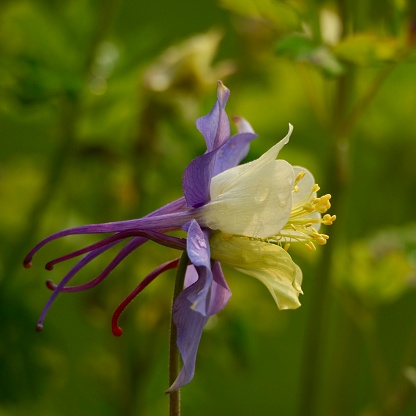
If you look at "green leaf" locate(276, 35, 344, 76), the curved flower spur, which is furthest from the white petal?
"green leaf" locate(276, 35, 344, 76)

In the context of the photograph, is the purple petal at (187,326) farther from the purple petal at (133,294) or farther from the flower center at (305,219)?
the flower center at (305,219)

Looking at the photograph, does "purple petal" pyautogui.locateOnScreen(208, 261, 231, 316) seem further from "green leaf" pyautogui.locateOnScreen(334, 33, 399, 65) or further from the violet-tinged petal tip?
"green leaf" pyautogui.locateOnScreen(334, 33, 399, 65)

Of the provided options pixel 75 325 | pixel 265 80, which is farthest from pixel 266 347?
pixel 265 80

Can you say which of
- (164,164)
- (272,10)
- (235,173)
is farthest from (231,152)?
(164,164)

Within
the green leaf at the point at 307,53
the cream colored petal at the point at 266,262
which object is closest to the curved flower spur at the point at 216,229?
the cream colored petal at the point at 266,262

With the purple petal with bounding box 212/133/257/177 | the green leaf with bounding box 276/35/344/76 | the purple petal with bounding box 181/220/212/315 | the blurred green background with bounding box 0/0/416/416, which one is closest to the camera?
the purple petal with bounding box 181/220/212/315

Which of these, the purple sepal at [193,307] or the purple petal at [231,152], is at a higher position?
the purple petal at [231,152]
